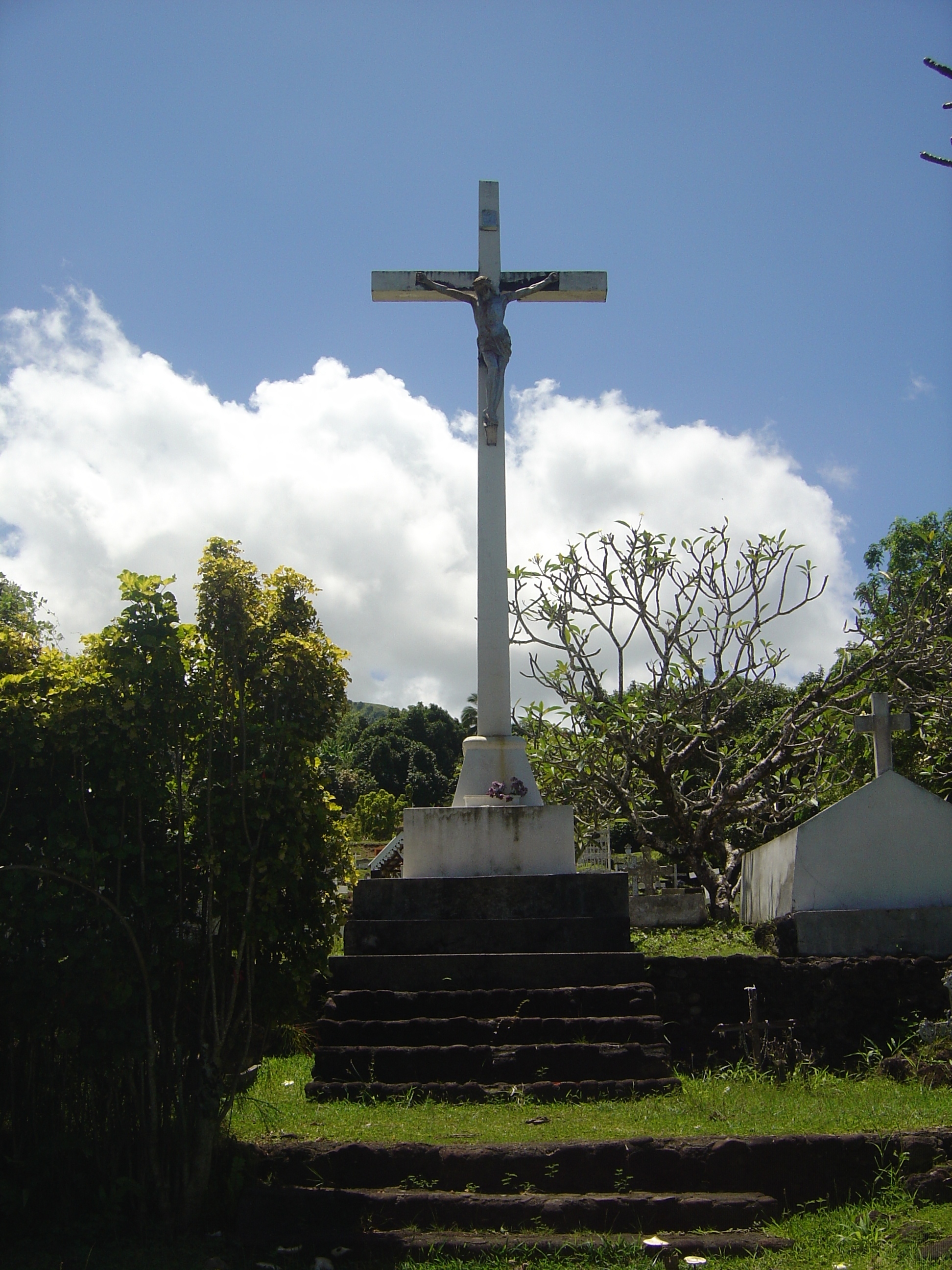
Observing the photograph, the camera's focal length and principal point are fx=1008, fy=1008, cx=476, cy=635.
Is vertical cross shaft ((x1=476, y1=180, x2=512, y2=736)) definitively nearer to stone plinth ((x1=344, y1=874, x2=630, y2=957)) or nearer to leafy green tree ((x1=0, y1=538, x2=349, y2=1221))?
stone plinth ((x1=344, y1=874, x2=630, y2=957))

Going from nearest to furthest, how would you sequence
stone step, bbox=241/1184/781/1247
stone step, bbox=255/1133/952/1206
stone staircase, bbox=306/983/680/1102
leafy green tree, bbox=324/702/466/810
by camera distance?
stone step, bbox=241/1184/781/1247, stone step, bbox=255/1133/952/1206, stone staircase, bbox=306/983/680/1102, leafy green tree, bbox=324/702/466/810

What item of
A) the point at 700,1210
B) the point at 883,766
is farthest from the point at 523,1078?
the point at 883,766

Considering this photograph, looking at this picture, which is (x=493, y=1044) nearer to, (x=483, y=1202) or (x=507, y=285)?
(x=483, y=1202)

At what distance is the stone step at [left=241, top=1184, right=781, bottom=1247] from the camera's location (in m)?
4.62

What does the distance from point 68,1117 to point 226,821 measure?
1.58 metres

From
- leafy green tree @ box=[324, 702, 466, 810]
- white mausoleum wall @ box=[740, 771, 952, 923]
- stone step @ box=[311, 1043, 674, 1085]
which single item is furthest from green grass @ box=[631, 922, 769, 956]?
leafy green tree @ box=[324, 702, 466, 810]

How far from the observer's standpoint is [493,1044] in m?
6.61

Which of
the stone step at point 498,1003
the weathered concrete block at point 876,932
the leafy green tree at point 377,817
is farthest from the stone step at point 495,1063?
the leafy green tree at point 377,817

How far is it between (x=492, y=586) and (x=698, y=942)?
373cm

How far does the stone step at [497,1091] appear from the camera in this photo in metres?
6.05

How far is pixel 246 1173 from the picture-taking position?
4906 millimetres

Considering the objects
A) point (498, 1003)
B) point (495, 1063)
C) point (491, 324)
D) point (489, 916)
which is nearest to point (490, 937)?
point (489, 916)

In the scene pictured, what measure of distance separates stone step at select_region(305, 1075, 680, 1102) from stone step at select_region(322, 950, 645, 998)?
1064 millimetres

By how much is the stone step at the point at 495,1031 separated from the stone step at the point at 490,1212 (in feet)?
5.93
